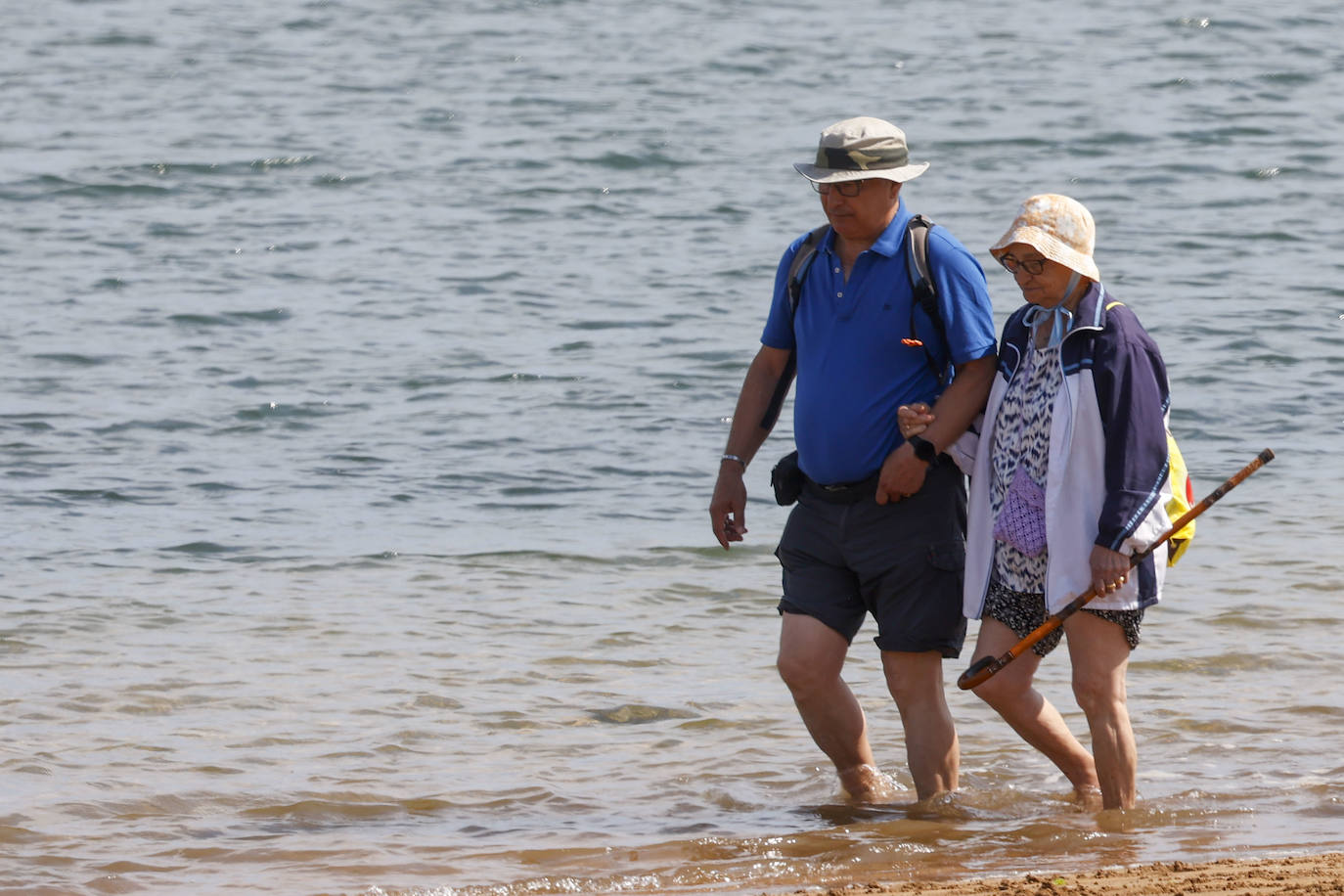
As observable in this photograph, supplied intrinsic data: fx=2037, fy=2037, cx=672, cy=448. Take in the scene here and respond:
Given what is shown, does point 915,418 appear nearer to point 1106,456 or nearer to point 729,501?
point 1106,456

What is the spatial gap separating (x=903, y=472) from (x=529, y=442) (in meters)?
7.08

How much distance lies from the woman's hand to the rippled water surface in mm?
1142

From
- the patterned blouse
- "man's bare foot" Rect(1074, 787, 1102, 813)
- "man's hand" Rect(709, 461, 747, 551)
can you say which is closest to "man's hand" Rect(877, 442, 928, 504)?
the patterned blouse

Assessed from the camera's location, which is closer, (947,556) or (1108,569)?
(1108,569)

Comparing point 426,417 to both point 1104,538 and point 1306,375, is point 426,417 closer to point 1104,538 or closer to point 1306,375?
point 1306,375

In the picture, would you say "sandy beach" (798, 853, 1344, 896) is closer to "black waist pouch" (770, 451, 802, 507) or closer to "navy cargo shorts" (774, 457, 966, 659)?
"navy cargo shorts" (774, 457, 966, 659)

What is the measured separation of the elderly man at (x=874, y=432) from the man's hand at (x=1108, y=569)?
546 millimetres

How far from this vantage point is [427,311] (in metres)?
15.6

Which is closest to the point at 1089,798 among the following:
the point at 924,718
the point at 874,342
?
the point at 924,718

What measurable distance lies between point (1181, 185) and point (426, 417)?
10013mm

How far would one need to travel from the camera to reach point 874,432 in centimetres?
536

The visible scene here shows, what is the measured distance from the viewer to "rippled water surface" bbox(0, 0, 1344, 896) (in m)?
6.02


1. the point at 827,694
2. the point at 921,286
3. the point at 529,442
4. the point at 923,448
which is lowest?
the point at 529,442

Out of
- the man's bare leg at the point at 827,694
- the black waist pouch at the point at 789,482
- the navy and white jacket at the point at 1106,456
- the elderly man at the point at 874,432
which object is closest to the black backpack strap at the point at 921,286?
the elderly man at the point at 874,432
